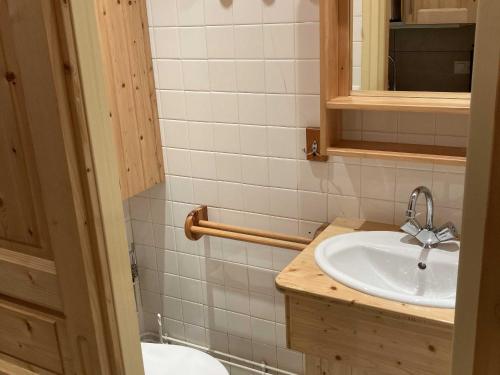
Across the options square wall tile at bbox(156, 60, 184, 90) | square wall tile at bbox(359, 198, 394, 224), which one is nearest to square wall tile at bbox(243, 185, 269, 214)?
square wall tile at bbox(359, 198, 394, 224)

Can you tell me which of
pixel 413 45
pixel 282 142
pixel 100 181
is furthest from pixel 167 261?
pixel 100 181

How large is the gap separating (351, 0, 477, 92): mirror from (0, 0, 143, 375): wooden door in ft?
3.42

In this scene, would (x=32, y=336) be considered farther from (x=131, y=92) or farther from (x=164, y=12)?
(x=164, y=12)

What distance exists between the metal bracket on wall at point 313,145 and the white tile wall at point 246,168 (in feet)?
0.11

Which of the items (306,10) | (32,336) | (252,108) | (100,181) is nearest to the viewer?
(100,181)

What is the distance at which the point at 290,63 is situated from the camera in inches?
71.4

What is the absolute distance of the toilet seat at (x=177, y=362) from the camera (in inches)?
75.1

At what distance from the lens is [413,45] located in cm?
164

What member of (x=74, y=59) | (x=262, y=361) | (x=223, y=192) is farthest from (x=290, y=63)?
(x=262, y=361)

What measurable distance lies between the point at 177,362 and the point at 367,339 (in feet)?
2.66

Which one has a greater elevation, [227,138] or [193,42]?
[193,42]

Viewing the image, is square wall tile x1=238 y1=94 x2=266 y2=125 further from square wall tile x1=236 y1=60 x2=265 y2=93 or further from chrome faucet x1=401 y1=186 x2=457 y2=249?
chrome faucet x1=401 y1=186 x2=457 y2=249

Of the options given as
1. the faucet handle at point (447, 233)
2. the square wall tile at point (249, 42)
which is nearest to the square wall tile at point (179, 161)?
the square wall tile at point (249, 42)

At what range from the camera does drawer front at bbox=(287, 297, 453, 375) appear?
135cm
